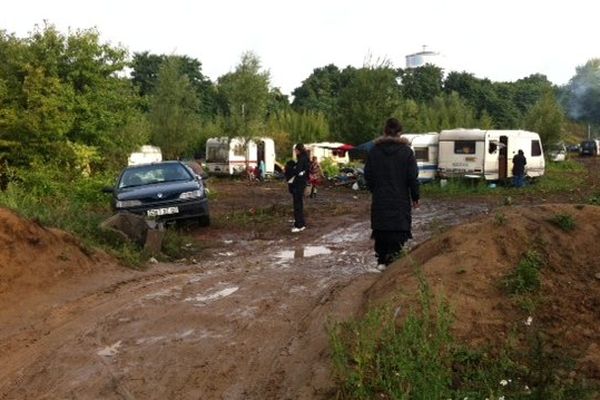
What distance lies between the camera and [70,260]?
26.3 feet

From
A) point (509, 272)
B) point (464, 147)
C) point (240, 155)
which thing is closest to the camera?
point (509, 272)

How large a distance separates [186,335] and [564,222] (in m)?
3.69

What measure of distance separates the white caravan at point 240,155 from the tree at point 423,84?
149 feet

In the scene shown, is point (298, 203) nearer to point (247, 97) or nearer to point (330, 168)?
point (330, 168)

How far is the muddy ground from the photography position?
4418 millimetres

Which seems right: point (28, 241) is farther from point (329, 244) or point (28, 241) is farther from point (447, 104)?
point (447, 104)

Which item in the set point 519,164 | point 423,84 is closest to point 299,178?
point 519,164

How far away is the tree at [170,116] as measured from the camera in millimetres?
43812

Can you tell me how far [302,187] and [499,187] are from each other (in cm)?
1537

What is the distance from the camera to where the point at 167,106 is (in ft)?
144

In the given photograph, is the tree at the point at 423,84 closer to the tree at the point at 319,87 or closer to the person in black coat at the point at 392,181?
the tree at the point at 319,87

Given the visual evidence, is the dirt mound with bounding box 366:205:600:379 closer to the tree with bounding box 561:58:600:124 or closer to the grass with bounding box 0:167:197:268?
the grass with bounding box 0:167:197:268

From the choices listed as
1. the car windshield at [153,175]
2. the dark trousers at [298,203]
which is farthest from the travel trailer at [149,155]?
the dark trousers at [298,203]

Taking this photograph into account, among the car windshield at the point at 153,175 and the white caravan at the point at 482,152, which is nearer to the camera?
the car windshield at the point at 153,175
